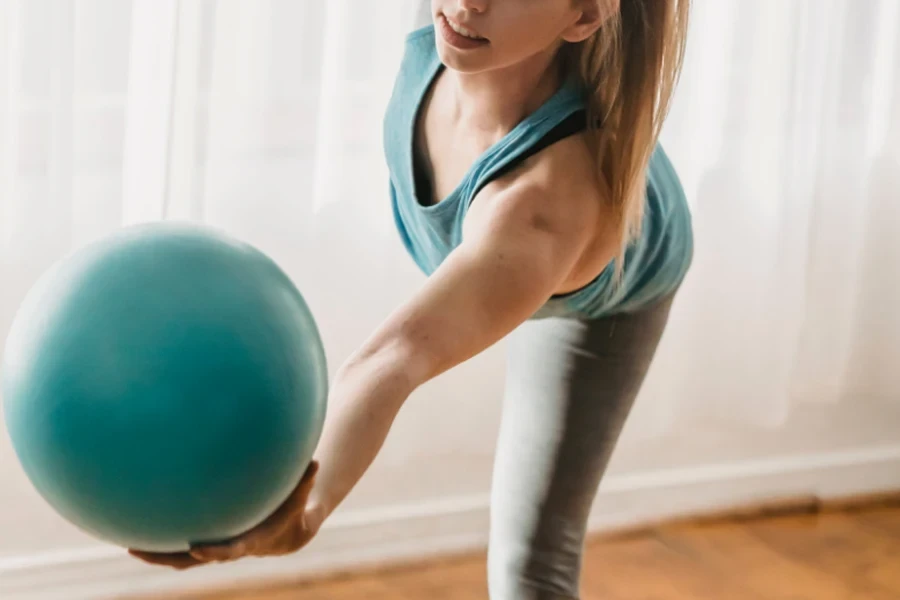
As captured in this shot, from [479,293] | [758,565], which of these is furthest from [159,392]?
[758,565]

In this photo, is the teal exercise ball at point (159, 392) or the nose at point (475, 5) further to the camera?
the nose at point (475, 5)

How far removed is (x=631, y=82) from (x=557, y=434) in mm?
514

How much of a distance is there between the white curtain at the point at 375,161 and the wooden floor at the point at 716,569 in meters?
0.24

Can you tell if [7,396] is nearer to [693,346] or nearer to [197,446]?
[197,446]

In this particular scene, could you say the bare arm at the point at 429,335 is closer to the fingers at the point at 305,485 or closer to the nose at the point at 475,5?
the fingers at the point at 305,485

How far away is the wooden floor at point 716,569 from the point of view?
2162 mm

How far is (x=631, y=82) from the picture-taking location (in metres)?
1.25

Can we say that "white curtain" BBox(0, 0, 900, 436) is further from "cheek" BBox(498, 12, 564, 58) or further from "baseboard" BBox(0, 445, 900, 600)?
"cheek" BBox(498, 12, 564, 58)

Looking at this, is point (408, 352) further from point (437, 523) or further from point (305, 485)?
point (437, 523)

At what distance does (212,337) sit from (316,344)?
0.11 m

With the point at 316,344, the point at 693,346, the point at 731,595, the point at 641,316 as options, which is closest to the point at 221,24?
the point at 641,316

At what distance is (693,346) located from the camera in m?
2.44

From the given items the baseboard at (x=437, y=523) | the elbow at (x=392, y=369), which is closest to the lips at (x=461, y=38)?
the elbow at (x=392, y=369)

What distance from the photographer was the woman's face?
114cm
